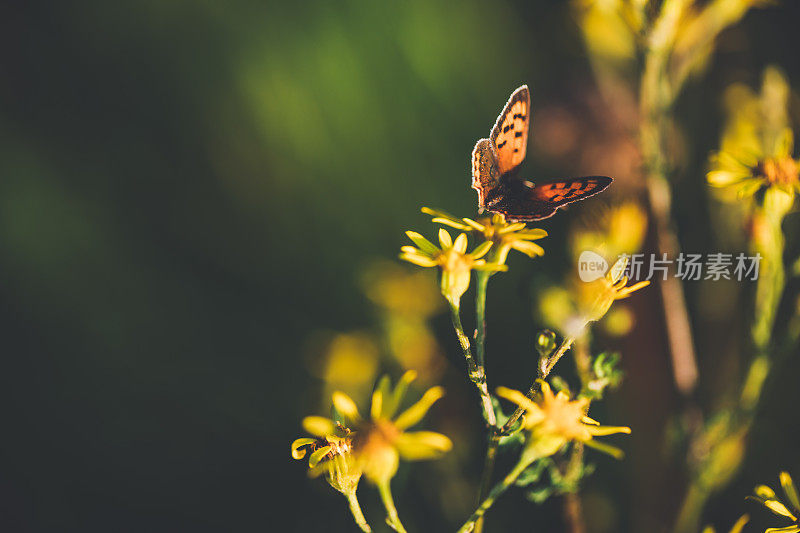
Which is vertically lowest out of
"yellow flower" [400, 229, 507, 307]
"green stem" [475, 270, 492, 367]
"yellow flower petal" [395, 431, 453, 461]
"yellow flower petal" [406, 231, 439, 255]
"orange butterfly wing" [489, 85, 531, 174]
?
"yellow flower petal" [395, 431, 453, 461]

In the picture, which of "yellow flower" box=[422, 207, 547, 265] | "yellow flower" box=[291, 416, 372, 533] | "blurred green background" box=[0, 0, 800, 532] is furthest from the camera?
"blurred green background" box=[0, 0, 800, 532]

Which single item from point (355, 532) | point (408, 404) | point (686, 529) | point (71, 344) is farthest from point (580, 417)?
point (71, 344)

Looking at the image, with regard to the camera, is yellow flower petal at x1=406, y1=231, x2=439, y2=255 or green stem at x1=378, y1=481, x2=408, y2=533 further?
yellow flower petal at x1=406, y1=231, x2=439, y2=255

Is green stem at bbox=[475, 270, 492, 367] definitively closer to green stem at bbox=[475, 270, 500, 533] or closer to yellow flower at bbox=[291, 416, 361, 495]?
green stem at bbox=[475, 270, 500, 533]

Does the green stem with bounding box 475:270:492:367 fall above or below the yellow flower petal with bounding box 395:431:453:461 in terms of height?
above

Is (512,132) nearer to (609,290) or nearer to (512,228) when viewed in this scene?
(512,228)

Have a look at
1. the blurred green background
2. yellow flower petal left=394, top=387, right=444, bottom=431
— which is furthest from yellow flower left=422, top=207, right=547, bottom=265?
the blurred green background

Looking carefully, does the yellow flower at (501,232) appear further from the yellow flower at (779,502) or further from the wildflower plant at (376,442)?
the yellow flower at (779,502)
